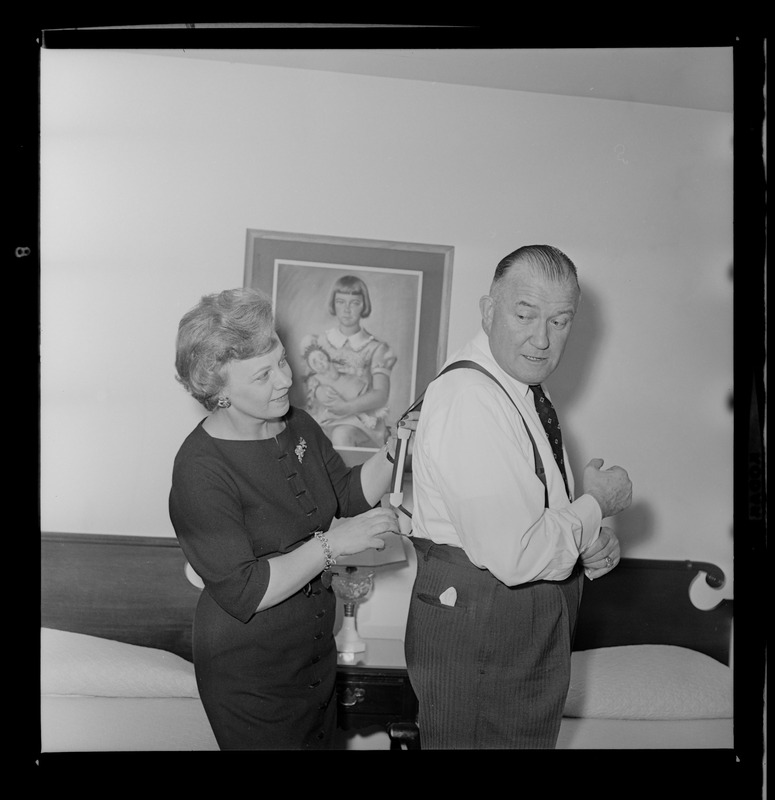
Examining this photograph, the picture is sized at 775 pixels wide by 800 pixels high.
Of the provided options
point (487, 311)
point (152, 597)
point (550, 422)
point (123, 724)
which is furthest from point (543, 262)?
point (123, 724)

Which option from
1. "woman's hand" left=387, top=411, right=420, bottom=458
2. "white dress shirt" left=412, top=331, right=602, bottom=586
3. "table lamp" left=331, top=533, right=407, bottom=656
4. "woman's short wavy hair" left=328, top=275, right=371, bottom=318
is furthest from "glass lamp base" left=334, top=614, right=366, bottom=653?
"woman's short wavy hair" left=328, top=275, right=371, bottom=318

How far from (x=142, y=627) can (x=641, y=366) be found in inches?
44.8

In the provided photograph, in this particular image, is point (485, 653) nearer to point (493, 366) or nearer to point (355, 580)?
point (355, 580)

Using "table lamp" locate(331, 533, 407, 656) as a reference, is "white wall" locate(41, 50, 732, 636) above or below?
above

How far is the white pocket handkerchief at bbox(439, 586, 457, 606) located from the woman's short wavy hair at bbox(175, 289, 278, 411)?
0.57 m

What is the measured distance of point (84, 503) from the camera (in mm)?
1657

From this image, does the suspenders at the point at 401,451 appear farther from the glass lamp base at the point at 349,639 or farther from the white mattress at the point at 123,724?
the white mattress at the point at 123,724

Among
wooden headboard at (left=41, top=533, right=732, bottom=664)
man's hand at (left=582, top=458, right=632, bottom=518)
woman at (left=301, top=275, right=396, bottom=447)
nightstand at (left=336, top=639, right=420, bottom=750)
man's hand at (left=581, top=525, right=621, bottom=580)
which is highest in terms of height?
woman at (left=301, top=275, right=396, bottom=447)

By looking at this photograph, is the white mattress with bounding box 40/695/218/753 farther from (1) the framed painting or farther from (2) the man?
(1) the framed painting

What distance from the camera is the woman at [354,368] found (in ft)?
5.39

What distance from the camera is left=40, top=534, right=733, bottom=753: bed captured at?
1629 mm

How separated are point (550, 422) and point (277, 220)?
669 millimetres
